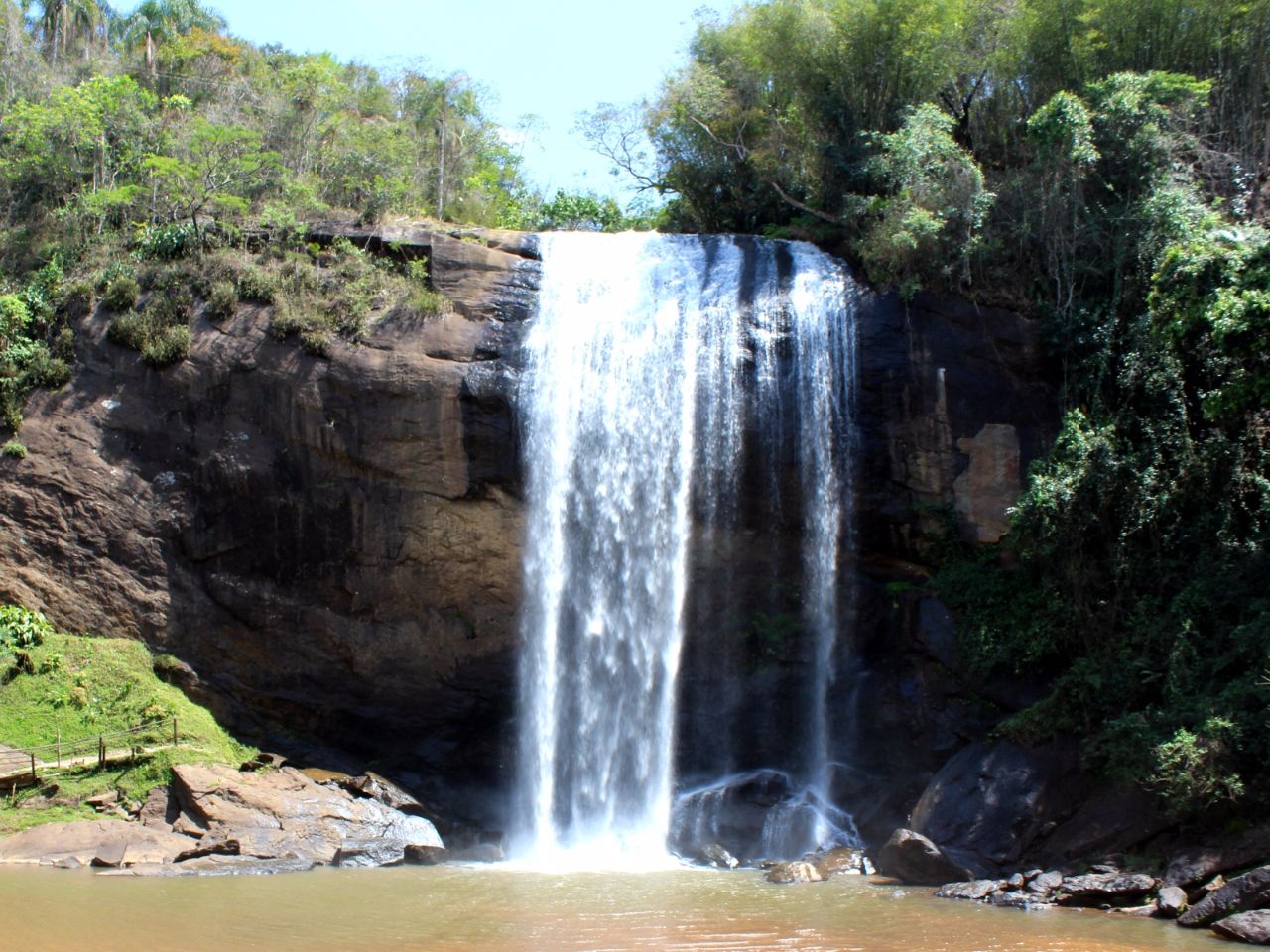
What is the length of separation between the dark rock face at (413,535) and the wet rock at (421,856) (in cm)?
252

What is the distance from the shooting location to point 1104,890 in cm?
1385

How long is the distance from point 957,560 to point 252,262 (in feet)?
48.2

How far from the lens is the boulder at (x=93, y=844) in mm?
16234

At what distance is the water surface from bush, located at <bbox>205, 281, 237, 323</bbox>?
427 inches

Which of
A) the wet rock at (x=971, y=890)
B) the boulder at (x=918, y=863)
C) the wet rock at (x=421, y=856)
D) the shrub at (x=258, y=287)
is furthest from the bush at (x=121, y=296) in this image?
the wet rock at (x=971, y=890)

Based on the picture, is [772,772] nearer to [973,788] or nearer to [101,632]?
[973,788]

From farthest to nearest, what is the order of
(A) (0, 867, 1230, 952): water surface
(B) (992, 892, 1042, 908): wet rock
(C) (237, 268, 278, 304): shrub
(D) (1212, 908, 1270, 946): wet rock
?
(C) (237, 268, 278, 304): shrub < (B) (992, 892, 1042, 908): wet rock < (D) (1212, 908, 1270, 946): wet rock < (A) (0, 867, 1230, 952): water surface

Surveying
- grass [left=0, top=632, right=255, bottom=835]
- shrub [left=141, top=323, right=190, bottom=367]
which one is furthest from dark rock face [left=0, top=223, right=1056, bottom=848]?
shrub [left=141, top=323, right=190, bottom=367]

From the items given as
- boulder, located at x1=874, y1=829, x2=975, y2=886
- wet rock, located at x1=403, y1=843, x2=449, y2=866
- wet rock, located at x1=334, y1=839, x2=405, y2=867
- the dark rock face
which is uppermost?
the dark rock face

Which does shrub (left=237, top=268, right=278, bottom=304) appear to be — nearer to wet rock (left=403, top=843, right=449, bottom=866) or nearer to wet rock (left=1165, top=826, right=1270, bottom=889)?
wet rock (left=403, top=843, right=449, bottom=866)

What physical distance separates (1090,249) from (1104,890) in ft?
40.5

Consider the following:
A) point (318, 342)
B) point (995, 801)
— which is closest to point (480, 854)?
point (995, 801)

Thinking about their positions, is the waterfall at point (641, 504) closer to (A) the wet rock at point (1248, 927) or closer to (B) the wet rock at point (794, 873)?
(B) the wet rock at point (794, 873)

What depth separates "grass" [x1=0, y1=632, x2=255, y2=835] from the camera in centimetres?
1856
